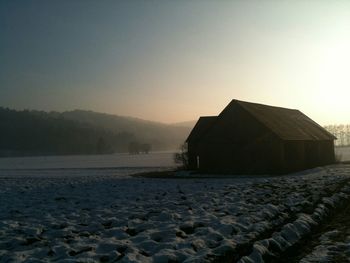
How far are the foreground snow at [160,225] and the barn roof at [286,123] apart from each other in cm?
1644

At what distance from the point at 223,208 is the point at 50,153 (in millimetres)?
173387

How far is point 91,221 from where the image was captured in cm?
1076

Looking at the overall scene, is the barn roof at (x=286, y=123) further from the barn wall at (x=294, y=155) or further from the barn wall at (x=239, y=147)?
the barn wall at (x=239, y=147)

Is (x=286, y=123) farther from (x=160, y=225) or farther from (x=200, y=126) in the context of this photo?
(x=160, y=225)

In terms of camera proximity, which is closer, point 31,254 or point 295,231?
point 31,254

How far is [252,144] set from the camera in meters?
31.5

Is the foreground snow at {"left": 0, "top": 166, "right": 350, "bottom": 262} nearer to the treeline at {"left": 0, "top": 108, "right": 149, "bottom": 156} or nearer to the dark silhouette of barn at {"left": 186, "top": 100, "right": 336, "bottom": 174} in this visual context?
the dark silhouette of barn at {"left": 186, "top": 100, "right": 336, "bottom": 174}

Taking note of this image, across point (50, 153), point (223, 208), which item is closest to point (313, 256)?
point (223, 208)

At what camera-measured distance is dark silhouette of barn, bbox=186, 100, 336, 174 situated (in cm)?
A: 3078

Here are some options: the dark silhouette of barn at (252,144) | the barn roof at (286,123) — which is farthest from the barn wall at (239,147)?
the barn roof at (286,123)

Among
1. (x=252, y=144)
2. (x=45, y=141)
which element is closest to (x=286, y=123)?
(x=252, y=144)

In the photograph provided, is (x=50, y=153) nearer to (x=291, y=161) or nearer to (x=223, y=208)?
(x=291, y=161)

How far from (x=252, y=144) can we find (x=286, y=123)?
6.92 meters

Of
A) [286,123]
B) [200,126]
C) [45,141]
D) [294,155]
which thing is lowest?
[294,155]
